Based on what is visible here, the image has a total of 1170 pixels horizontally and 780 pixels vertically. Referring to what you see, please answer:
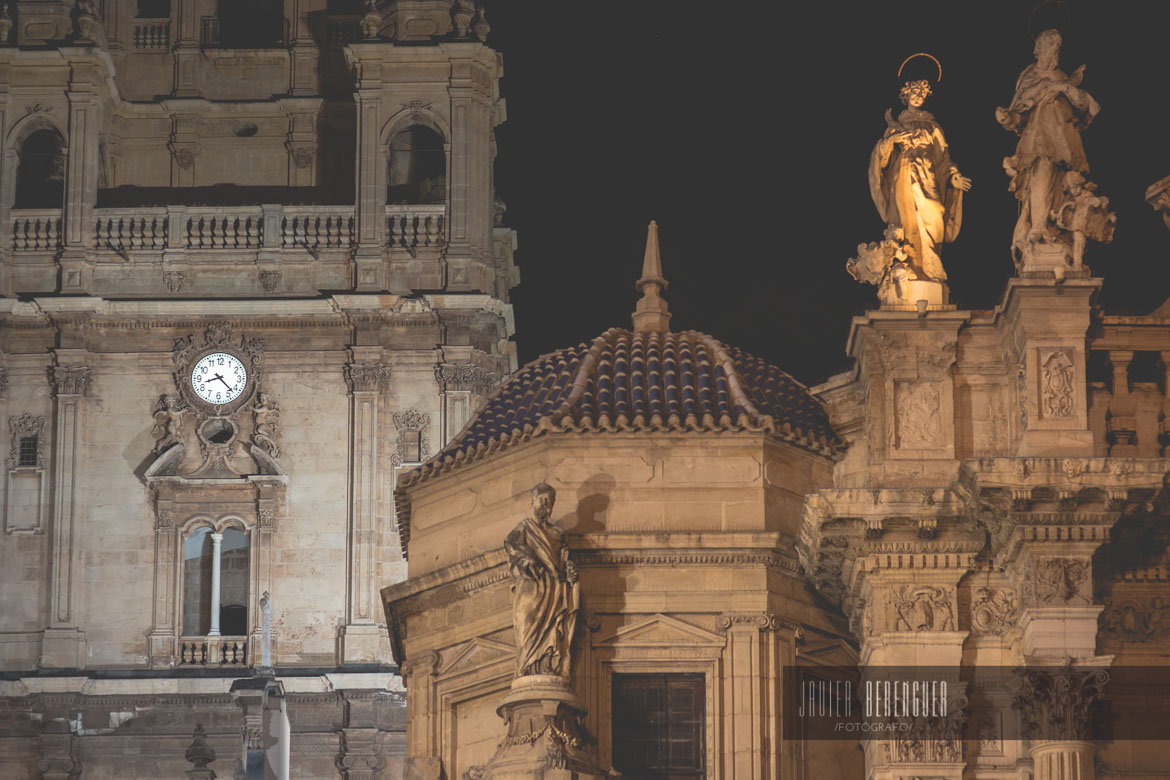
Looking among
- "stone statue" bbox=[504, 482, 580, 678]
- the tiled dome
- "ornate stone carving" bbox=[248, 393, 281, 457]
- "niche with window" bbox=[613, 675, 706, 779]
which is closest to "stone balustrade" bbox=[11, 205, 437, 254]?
"ornate stone carving" bbox=[248, 393, 281, 457]

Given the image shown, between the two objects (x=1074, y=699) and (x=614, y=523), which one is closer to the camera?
(x=1074, y=699)

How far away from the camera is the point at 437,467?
52125 mm

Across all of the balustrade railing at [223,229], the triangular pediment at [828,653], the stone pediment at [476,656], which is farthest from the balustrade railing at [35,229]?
the triangular pediment at [828,653]

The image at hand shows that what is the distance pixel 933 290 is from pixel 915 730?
6099 mm

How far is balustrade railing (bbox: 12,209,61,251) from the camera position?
82875 mm

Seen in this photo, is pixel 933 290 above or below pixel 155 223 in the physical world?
below

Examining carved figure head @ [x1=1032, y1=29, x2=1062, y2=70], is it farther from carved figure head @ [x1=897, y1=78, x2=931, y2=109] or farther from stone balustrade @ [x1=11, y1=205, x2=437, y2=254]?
stone balustrade @ [x1=11, y1=205, x2=437, y2=254]

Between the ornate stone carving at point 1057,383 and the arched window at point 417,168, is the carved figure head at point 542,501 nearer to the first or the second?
the ornate stone carving at point 1057,383

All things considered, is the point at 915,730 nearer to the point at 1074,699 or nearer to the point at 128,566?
the point at 1074,699

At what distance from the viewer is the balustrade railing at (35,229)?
82.9 m

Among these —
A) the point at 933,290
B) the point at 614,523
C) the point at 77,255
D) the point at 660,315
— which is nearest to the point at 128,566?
the point at 77,255

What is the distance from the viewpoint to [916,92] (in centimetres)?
4741

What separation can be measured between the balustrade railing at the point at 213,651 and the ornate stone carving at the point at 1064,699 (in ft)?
129

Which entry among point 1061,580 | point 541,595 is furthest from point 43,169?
point 1061,580
